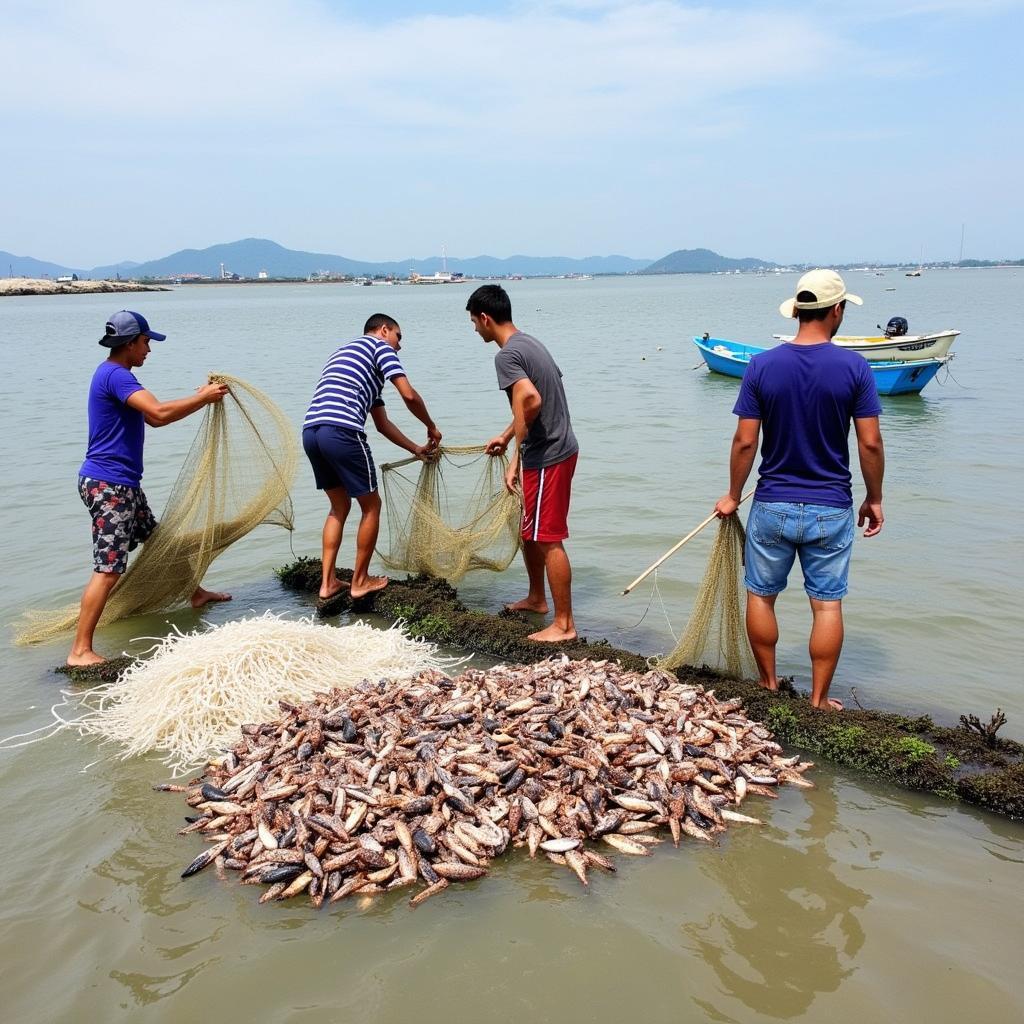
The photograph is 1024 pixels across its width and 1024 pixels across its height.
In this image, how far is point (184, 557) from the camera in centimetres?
690

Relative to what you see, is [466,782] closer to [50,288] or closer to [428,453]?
[428,453]

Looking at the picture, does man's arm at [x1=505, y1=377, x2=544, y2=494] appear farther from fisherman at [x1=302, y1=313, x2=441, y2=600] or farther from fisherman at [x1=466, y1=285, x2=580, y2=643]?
fisherman at [x1=302, y1=313, x2=441, y2=600]

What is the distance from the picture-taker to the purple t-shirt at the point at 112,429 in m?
5.87

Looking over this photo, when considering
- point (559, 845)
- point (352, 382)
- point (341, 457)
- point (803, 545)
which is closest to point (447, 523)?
point (341, 457)

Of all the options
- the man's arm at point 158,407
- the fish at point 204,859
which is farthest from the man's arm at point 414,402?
the fish at point 204,859

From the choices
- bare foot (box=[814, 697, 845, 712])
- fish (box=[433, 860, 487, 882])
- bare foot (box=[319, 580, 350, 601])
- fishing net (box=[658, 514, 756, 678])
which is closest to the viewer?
fish (box=[433, 860, 487, 882])

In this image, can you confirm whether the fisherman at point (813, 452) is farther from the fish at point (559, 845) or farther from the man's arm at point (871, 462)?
the fish at point (559, 845)

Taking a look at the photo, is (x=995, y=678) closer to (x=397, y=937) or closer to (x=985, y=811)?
(x=985, y=811)

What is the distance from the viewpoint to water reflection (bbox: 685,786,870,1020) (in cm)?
312

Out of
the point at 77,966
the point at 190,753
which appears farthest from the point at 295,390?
the point at 77,966

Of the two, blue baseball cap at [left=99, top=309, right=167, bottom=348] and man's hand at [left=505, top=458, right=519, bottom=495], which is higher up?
blue baseball cap at [left=99, top=309, right=167, bottom=348]

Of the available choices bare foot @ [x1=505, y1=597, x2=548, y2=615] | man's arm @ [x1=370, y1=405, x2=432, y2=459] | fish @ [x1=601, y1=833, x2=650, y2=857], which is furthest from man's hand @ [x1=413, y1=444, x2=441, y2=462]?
fish @ [x1=601, y1=833, x2=650, y2=857]

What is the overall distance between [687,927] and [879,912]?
2.65 ft

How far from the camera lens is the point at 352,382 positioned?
6734mm
